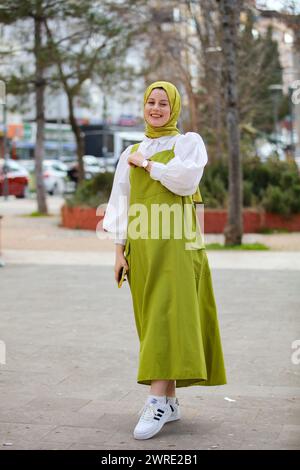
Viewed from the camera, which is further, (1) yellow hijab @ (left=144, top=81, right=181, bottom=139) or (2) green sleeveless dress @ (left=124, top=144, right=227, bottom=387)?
(1) yellow hijab @ (left=144, top=81, right=181, bottom=139)

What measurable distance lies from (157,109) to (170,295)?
37.6 inches

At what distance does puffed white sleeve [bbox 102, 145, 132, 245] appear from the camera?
18.7 feet

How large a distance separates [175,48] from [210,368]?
968 inches

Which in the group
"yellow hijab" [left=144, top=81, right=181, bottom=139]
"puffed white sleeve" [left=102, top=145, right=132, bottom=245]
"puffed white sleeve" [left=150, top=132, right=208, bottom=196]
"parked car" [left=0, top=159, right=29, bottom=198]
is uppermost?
"yellow hijab" [left=144, top=81, right=181, bottom=139]

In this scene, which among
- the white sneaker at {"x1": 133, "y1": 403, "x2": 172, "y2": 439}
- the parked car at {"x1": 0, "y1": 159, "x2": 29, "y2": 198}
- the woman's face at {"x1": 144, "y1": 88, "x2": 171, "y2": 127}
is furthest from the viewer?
the parked car at {"x1": 0, "y1": 159, "x2": 29, "y2": 198}

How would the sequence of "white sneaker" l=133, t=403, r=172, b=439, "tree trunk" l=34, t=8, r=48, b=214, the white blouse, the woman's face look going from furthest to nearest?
"tree trunk" l=34, t=8, r=48, b=214
the woman's face
the white blouse
"white sneaker" l=133, t=403, r=172, b=439

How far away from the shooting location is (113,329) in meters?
9.06

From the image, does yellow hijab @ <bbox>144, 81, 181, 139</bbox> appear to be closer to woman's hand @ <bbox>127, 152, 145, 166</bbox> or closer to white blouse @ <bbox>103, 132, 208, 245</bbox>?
white blouse @ <bbox>103, 132, 208, 245</bbox>

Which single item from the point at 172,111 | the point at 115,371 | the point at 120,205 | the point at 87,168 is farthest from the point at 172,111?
the point at 87,168

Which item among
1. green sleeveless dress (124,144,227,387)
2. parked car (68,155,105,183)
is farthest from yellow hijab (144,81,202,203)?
parked car (68,155,105,183)

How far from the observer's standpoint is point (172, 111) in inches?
221

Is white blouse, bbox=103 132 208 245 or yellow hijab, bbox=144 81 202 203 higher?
yellow hijab, bbox=144 81 202 203

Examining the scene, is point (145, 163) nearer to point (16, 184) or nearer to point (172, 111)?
point (172, 111)

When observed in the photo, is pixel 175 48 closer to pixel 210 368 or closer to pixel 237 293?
pixel 237 293
